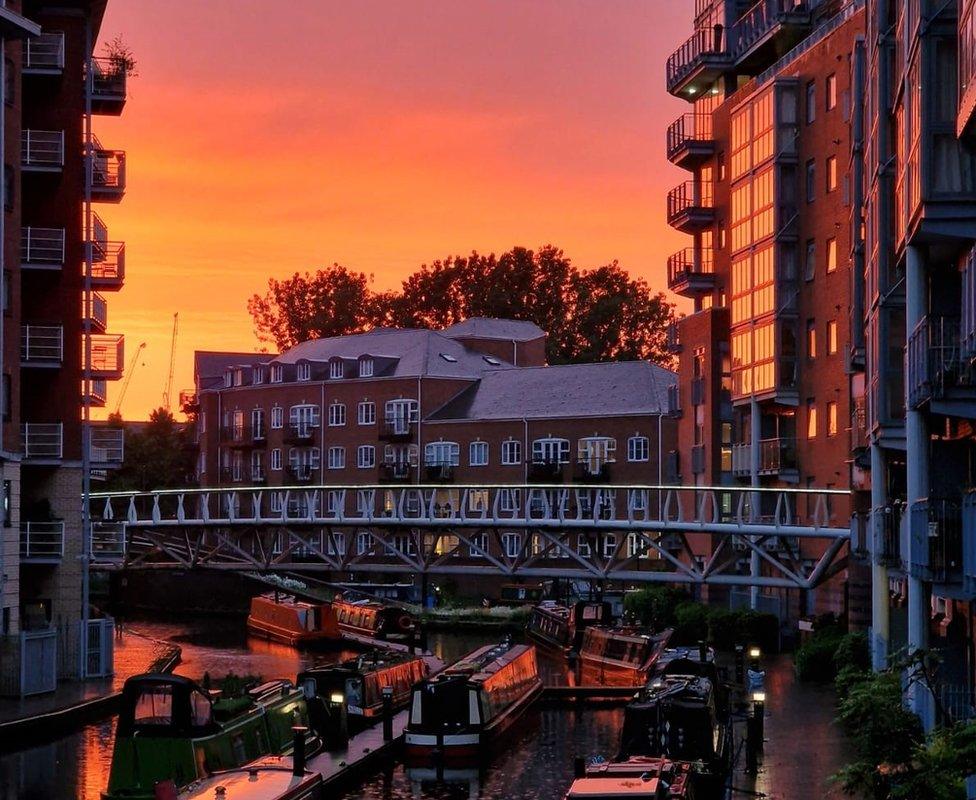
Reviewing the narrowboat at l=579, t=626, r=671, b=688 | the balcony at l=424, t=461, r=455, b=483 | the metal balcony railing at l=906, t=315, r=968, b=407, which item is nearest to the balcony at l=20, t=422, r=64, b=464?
the narrowboat at l=579, t=626, r=671, b=688

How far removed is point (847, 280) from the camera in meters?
60.3

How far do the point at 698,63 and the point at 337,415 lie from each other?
36537mm

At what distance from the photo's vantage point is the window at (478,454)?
95.2 metres

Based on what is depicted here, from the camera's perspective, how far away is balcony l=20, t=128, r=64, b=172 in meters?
51.2

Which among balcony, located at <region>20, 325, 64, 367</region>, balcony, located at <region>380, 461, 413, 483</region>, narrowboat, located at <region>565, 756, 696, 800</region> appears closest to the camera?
narrowboat, located at <region>565, 756, 696, 800</region>

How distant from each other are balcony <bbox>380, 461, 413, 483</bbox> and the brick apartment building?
2435cm

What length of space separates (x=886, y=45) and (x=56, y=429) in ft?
85.8

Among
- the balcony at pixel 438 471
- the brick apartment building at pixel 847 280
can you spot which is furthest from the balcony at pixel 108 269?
the balcony at pixel 438 471

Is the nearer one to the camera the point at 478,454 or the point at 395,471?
the point at 478,454

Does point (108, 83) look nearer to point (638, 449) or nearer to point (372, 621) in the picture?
point (372, 621)

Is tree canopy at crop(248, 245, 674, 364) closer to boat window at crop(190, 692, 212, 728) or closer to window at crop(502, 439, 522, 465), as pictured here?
window at crop(502, 439, 522, 465)

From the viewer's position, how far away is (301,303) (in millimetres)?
142125

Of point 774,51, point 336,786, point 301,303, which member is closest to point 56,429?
point 336,786

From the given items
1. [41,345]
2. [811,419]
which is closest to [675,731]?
[41,345]
